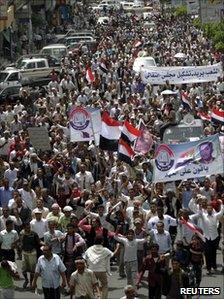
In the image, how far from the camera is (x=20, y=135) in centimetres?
2612

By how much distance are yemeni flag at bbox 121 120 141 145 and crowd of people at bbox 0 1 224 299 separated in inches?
16.3

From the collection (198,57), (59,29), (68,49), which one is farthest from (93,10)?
(198,57)

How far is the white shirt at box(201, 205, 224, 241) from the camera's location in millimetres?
17656

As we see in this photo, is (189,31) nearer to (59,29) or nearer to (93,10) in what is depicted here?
(59,29)

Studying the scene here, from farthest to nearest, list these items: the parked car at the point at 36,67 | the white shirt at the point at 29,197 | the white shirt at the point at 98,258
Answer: the parked car at the point at 36,67 → the white shirt at the point at 29,197 → the white shirt at the point at 98,258

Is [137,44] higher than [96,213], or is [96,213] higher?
[96,213]

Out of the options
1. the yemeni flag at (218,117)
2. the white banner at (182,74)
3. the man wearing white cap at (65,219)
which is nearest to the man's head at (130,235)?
the man wearing white cap at (65,219)

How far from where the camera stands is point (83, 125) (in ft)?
78.2

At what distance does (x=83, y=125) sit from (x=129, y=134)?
1.43 m

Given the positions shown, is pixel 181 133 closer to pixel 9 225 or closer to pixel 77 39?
pixel 9 225

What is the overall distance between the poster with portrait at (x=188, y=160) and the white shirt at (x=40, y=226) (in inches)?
86.7

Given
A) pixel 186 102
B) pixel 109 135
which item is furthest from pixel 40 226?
pixel 186 102

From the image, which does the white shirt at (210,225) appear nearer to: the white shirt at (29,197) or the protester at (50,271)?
the protester at (50,271)

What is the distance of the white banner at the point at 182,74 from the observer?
3212cm
